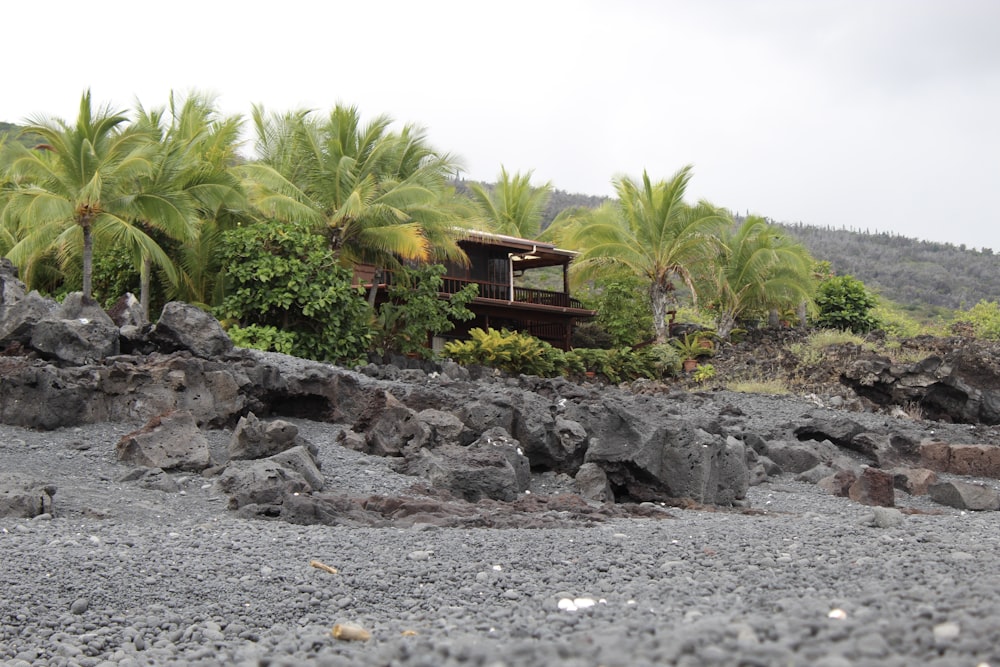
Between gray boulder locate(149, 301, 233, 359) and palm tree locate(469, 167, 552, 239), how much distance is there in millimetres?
25035

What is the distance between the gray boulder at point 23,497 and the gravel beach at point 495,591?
0.42 feet

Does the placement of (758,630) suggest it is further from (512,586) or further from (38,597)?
(38,597)

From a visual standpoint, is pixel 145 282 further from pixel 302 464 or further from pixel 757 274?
pixel 757 274

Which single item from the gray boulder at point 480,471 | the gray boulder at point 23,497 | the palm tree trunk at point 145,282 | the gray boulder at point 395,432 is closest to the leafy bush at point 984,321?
the gray boulder at point 395,432

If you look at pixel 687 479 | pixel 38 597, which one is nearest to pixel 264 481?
pixel 38 597

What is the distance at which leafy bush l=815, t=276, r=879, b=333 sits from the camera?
3136 centimetres

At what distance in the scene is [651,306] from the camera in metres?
28.7

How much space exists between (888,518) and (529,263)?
26.5 metres

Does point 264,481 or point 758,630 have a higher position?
point 758,630

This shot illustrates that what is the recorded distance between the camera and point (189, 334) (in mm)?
11883

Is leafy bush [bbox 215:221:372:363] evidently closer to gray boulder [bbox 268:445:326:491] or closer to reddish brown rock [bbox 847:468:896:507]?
gray boulder [bbox 268:445:326:491]

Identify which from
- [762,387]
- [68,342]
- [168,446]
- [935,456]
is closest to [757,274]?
[762,387]

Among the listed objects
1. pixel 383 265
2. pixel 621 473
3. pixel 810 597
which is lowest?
pixel 621 473

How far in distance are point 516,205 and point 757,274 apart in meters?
12.2
